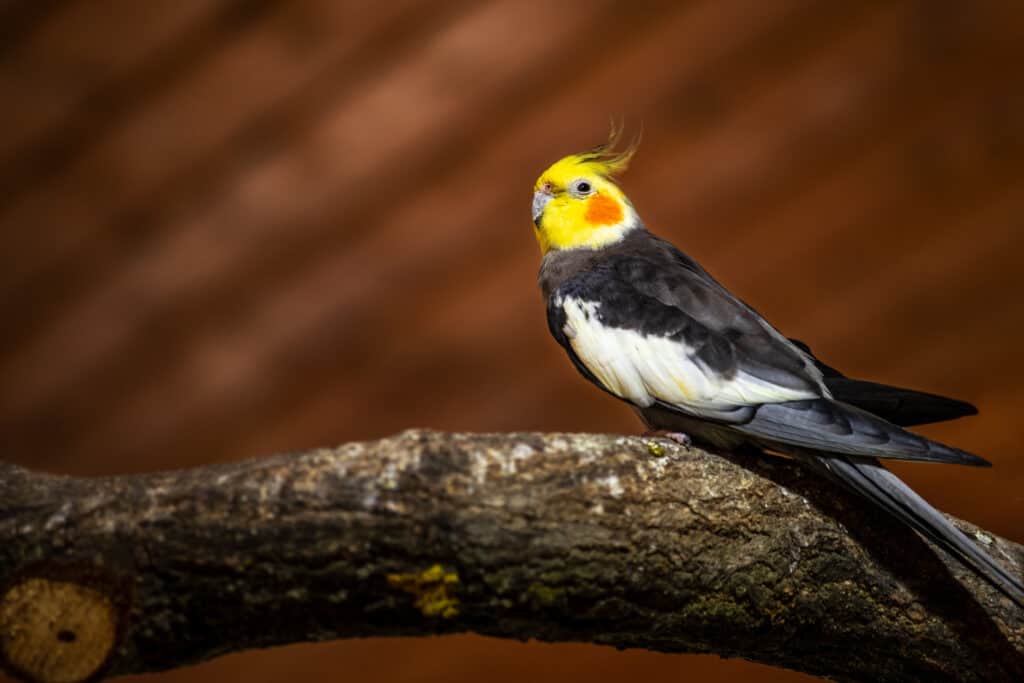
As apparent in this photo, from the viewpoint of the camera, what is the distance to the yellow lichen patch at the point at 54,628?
1.31 m

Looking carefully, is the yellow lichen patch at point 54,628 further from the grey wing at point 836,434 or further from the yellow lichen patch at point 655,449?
the grey wing at point 836,434

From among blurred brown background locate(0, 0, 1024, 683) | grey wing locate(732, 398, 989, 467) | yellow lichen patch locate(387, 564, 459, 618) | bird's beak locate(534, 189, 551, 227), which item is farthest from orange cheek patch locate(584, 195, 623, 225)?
yellow lichen patch locate(387, 564, 459, 618)

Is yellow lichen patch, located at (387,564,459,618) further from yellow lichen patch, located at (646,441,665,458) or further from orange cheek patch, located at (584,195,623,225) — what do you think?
orange cheek patch, located at (584,195,623,225)

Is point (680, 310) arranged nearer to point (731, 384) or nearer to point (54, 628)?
point (731, 384)

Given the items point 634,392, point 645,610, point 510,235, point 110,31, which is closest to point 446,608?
point 645,610

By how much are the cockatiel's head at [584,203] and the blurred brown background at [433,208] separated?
161mm

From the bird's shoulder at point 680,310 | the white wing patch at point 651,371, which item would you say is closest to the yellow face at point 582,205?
the bird's shoulder at point 680,310

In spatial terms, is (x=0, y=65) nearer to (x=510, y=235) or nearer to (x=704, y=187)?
(x=510, y=235)

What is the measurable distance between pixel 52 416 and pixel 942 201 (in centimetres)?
248

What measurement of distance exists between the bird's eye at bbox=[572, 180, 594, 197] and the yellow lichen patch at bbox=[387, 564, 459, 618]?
47.2 inches

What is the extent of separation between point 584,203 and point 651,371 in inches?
23.5

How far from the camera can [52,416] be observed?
8.59 ft

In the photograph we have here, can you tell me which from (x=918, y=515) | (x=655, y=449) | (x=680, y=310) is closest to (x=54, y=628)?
(x=655, y=449)

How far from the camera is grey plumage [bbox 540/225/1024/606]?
5.40 feet
